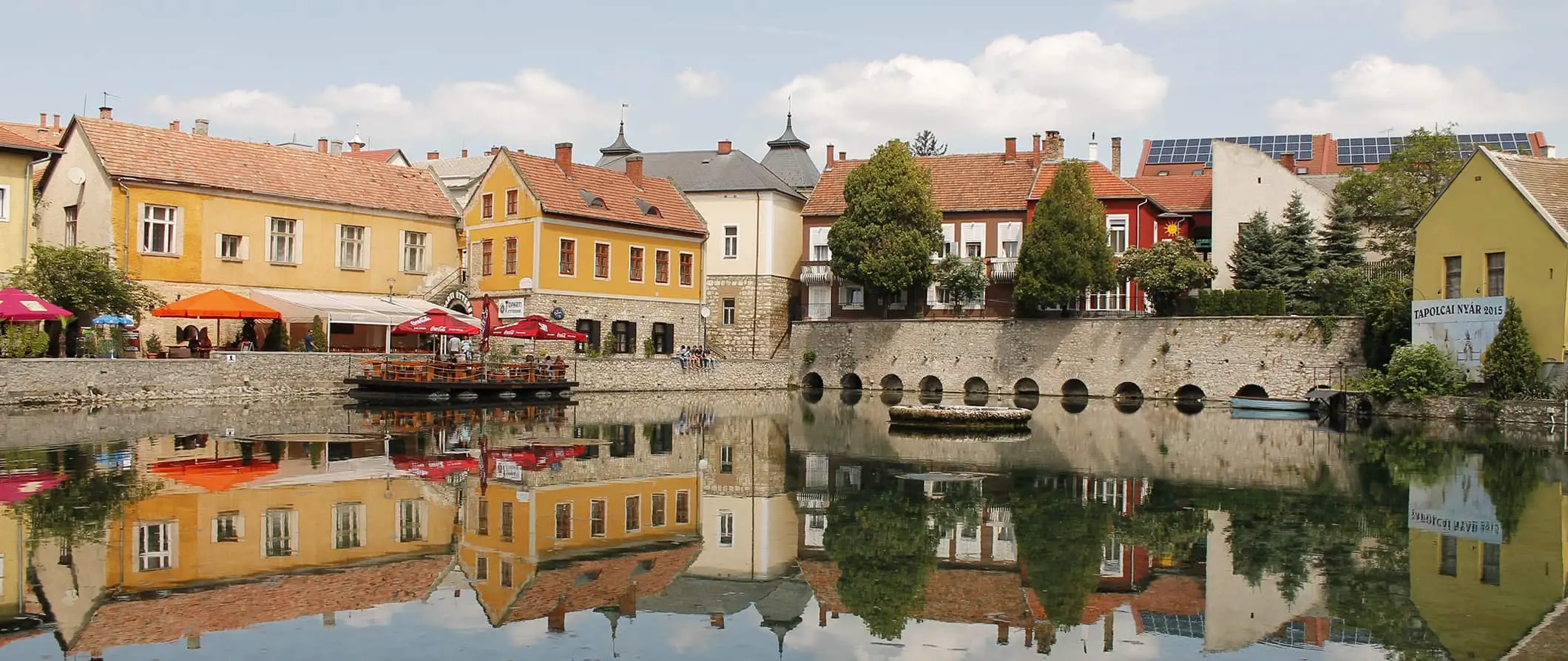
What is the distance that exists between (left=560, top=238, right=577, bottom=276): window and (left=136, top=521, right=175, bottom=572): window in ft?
89.6

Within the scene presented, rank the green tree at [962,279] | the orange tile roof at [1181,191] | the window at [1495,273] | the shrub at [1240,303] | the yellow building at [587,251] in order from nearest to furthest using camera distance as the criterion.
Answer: the window at [1495,273] → the shrub at [1240,303] → the yellow building at [587,251] → the green tree at [962,279] → the orange tile roof at [1181,191]

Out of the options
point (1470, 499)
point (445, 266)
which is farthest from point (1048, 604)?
point (445, 266)

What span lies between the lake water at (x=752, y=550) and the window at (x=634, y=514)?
0.21ft

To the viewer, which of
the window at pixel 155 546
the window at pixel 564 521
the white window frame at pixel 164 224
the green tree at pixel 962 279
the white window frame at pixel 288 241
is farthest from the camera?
the green tree at pixel 962 279

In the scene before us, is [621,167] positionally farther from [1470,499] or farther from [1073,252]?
[1470,499]

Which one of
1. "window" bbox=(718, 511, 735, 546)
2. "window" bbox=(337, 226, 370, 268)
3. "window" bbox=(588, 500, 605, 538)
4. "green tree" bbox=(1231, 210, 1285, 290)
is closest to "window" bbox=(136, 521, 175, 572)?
"window" bbox=(588, 500, 605, 538)

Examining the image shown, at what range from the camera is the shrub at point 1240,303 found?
125ft

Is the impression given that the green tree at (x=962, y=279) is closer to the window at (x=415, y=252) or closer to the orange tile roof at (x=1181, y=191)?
the orange tile roof at (x=1181, y=191)

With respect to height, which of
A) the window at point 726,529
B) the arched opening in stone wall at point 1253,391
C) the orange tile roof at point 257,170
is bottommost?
the window at point 726,529

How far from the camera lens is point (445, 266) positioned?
40.8 meters

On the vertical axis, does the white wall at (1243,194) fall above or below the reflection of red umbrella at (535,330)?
above

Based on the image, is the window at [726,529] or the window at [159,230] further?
the window at [159,230]

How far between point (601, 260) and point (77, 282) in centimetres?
1555

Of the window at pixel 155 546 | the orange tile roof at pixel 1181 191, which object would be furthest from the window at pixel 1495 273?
the window at pixel 155 546
